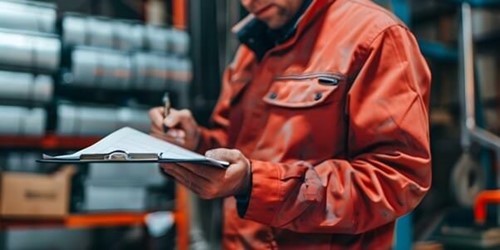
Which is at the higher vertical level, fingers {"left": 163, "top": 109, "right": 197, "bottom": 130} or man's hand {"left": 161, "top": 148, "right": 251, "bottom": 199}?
fingers {"left": 163, "top": 109, "right": 197, "bottom": 130}

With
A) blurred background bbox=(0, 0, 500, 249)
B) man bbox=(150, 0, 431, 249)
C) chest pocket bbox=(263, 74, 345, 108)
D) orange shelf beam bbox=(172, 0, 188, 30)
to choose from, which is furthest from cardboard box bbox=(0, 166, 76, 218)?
chest pocket bbox=(263, 74, 345, 108)

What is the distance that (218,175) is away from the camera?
2.17 ft

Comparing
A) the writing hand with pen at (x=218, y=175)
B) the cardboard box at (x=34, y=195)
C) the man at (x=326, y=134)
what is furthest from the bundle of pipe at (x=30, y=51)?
the writing hand with pen at (x=218, y=175)

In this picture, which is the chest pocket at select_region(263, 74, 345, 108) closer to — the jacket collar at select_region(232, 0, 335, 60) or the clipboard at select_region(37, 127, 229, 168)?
the jacket collar at select_region(232, 0, 335, 60)

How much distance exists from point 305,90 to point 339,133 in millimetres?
82

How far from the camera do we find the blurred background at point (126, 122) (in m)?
1.63

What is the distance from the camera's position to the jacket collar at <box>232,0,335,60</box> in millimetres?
821

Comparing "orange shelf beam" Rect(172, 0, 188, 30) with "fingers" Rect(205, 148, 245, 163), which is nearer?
"fingers" Rect(205, 148, 245, 163)

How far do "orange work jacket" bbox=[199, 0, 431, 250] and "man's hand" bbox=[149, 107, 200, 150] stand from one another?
0.13 m

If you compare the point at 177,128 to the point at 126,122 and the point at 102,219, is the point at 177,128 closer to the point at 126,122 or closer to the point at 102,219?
the point at 126,122

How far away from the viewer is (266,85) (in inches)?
34.9

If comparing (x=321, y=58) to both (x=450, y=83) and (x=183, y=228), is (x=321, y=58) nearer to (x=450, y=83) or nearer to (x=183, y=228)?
(x=183, y=228)

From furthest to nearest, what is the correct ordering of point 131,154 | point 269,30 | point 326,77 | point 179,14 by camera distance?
point 179,14
point 269,30
point 326,77
point 131,154

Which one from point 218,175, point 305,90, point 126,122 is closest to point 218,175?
point 218,175
